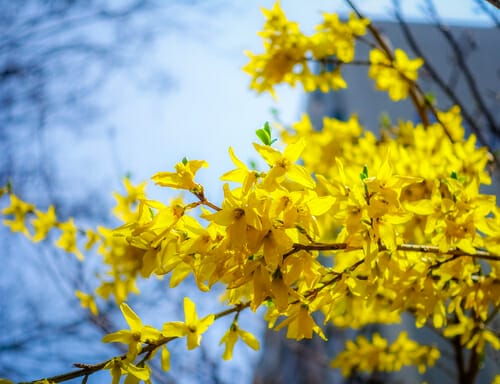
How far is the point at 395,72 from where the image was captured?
2842 mm

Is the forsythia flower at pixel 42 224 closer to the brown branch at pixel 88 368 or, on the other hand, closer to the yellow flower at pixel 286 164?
the brown branch at pixel 88 368

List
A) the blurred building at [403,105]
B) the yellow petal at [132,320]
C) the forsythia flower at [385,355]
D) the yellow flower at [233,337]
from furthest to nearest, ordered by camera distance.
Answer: the blurred building at [403,105] → the forsythia flower at [385,355] → the yellow flower at [233,337] → the yellow petal at [132,320]

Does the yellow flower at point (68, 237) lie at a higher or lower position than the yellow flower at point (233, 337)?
higher

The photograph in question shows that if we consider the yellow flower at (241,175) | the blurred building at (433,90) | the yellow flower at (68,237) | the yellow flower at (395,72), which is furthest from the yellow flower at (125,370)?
the blurred building at (433,90)

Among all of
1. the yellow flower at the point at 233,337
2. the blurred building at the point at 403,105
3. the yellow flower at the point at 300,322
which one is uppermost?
the yellow flower at the point at 300,322

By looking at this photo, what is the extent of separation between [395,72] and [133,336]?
2.27 m

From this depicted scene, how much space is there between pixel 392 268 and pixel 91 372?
2.71ft

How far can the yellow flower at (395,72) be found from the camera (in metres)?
2.79

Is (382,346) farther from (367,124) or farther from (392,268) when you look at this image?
(367,124)

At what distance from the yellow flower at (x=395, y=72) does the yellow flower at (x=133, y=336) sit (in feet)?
6.93

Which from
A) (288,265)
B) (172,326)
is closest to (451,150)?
(288,265)

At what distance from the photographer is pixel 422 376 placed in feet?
20.4

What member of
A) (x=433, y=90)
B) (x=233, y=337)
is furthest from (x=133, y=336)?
(x=433, y=90)

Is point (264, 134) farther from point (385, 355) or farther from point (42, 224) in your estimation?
point (385, 355)
